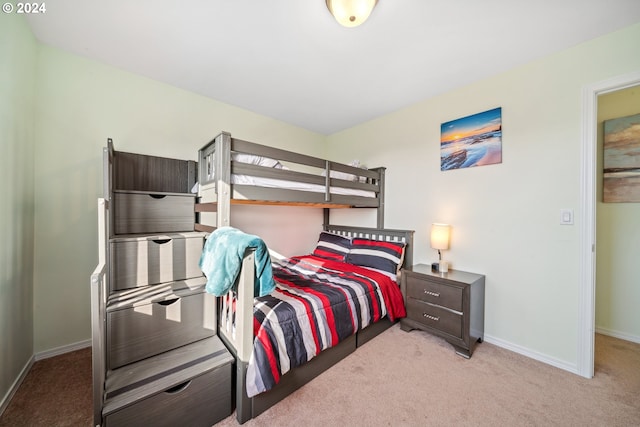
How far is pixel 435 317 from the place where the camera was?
2189mm

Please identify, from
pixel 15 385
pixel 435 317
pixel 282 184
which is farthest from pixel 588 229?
pixel 15 385

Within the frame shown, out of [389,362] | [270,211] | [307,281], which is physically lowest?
[389,362]

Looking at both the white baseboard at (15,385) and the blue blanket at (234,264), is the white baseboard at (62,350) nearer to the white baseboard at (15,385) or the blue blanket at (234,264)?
the white baseboard at (15,385)

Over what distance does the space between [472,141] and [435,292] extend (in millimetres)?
1503

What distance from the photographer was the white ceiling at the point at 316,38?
1.51 meters

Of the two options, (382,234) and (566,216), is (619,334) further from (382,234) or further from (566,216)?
(382,234)

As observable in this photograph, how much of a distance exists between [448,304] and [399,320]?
62 cm

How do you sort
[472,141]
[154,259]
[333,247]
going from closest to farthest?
1. [154,259]
2. [472,141]
3. [333,247]

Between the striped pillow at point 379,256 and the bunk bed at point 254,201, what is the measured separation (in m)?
0.07

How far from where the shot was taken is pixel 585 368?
176 centimetres

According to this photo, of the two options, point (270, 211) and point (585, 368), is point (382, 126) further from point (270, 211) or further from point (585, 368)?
point (585, 368)

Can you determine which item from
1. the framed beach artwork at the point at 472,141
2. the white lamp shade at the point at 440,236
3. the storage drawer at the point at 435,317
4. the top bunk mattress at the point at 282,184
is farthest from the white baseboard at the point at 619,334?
the top bunk mattress at the point at 282,184

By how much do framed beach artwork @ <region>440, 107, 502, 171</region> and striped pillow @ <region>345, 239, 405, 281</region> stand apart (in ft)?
3.33

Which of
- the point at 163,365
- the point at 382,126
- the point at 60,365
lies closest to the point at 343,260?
the point at 382,126
